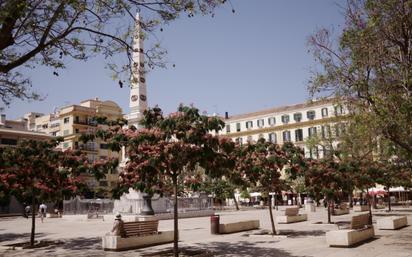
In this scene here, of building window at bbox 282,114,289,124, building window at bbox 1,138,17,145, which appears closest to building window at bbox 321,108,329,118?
building window at bbox 282,114,289,124

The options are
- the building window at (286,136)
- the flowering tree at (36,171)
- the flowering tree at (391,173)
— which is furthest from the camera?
the building window at (286,136)

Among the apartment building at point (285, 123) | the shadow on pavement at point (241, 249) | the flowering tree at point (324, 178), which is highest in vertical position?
the apartment building at point (285, 123)

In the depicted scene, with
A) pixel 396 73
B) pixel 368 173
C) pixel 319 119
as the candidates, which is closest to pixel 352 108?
pixel 396 73

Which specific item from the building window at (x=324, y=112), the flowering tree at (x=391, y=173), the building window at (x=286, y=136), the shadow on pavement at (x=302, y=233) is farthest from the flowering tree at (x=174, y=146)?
the building window at (x=286, y=136)

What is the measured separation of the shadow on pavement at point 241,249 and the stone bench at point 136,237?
149 centimetres

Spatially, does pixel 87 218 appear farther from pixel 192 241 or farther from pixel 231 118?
pixel 231 118

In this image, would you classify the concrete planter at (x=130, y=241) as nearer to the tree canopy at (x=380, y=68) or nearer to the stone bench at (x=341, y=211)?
the tree canopy at (x=380, y=68)

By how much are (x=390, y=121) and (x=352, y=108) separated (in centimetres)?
224

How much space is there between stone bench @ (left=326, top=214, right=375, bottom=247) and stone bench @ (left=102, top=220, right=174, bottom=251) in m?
5.95

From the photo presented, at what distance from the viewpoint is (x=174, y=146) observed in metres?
12.4

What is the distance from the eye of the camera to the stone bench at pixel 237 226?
2086cm

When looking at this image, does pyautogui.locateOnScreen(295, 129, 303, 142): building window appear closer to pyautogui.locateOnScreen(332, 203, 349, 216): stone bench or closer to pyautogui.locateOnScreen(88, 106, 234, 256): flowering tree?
pyautogui.locateOnScreen(332, 203, 349, 216): stone bench

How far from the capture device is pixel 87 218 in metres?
36.7

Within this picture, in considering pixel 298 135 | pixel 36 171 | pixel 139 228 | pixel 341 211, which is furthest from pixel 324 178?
pixel 298 135
